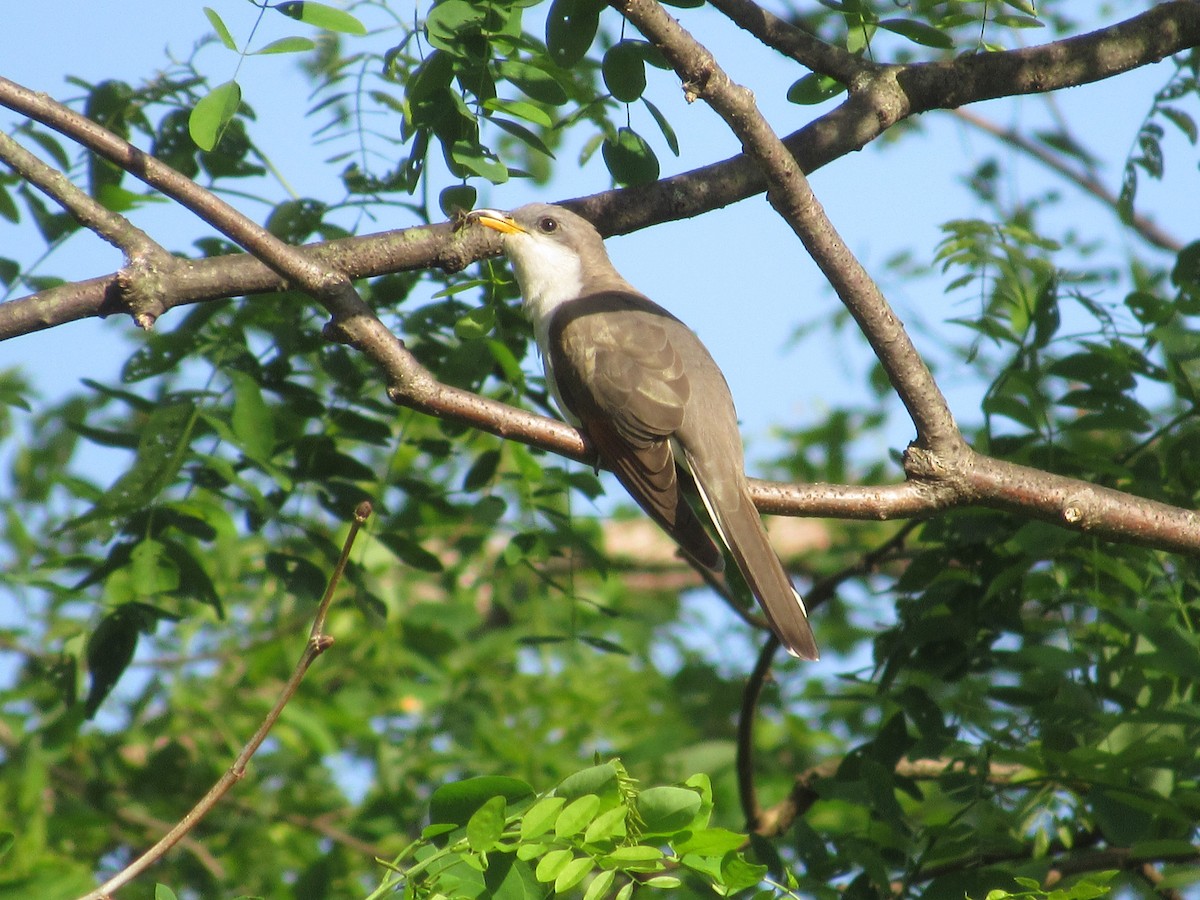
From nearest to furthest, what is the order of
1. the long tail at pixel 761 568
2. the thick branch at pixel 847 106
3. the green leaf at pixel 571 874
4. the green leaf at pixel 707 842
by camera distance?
the green leaf at pixel 571 874, the green leaf at pixel 707 842, the thick branch at pixel 847 106, the long tail at pixel 761 568

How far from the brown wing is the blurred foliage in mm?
239

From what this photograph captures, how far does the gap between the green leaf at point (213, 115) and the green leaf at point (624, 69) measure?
1.05 m

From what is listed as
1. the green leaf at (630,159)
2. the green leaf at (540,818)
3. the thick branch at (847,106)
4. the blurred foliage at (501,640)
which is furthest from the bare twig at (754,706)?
the green leaf at (540,818)

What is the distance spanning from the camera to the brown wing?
412cm

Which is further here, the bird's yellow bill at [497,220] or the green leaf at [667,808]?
the bird's yellow bill at [497,220]

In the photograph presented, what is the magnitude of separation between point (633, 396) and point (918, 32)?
4.92 feet

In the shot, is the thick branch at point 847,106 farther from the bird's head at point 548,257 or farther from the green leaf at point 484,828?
the green leaf at point 484,828

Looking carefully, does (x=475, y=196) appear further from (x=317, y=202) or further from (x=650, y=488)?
(x=650, y=488)

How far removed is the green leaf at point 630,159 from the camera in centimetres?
381

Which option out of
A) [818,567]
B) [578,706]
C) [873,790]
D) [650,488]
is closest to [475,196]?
[650,488]

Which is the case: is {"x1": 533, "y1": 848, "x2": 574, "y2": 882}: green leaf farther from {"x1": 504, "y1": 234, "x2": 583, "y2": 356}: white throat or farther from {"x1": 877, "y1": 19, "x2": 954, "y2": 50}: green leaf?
{"x1": 504, "y1": 234, "x2": 583, "y2": 356}: white throat

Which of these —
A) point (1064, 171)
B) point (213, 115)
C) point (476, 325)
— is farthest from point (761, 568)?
point (1064, 171)

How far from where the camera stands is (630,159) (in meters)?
3.82

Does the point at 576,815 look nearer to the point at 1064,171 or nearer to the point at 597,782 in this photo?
the point at 597,782
